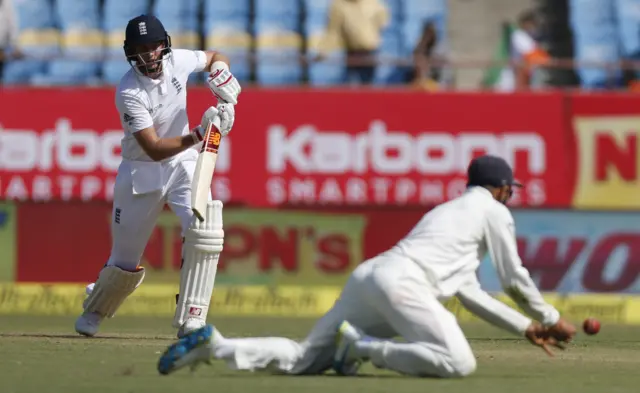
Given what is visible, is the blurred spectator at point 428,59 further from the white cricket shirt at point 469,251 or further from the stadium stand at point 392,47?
the white cricket shirt at point 469,251

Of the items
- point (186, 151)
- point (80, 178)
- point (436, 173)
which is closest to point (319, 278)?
point (436, 173)

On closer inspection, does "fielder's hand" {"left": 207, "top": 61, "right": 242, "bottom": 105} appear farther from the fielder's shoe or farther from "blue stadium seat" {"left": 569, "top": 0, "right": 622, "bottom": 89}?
"blue stadium seat" {"left": 569, "top": 0, "right": 622, "bottom": 89}

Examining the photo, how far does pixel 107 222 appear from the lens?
12539 millimetres

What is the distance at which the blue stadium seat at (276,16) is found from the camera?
13.8m

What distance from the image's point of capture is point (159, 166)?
8266mm

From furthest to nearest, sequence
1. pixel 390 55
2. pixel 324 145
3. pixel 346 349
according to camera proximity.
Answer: pixel 390 55, pixel 324 145, pixel 346 349

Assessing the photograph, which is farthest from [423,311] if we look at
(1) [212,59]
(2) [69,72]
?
(2) [69,72]

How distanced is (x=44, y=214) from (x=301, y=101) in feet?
7.95

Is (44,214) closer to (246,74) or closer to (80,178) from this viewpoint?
(80,178)

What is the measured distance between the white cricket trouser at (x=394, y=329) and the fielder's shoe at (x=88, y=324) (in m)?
2.55

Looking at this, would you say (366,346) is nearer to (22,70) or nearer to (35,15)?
(22,70)

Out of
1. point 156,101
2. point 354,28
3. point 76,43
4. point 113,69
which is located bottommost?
point 156,101

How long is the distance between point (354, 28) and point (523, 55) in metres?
1.60

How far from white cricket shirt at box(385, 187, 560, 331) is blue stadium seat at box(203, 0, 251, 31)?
773 cm
